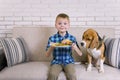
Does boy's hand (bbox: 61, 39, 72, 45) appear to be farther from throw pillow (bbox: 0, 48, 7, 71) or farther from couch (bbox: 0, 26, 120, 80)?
throw pillow (bbox: 0, 48, 7, 71)

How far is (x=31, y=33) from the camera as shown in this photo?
2.34 metres

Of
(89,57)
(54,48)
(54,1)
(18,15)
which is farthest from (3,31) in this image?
(89,57)

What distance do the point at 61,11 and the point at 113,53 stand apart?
0.85 m

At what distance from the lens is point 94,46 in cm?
192

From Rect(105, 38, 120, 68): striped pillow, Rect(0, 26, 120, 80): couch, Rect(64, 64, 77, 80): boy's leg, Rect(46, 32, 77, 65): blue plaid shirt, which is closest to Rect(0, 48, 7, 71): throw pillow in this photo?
Rect(0, 26, 120, 80): couch

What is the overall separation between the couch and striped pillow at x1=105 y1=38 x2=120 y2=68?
0.15 ft

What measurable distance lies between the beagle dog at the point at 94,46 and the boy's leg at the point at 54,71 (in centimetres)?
26

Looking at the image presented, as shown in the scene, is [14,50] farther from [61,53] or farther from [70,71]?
[70,71]

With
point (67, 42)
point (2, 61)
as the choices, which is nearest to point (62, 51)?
point (67, 42)

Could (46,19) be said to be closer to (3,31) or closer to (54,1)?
(54,1)

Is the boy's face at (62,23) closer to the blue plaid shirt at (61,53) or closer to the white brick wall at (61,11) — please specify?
the blue plaid shirt at (61,53)

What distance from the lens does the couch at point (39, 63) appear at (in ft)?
5.91

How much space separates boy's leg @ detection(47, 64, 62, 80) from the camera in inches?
69.7

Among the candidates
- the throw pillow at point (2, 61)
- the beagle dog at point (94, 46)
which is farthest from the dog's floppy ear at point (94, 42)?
the throw pillow at point (2, 61)
